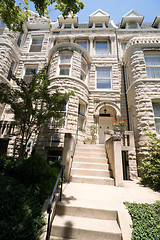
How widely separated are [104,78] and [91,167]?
28.7ft

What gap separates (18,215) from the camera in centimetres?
218

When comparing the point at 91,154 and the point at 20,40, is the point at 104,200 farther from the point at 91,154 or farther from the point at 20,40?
the point at 20,40

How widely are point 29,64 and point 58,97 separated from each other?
320 inches

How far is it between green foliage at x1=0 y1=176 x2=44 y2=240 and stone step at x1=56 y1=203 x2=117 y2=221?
1.77ft

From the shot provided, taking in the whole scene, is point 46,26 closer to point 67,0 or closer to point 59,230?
point 67,0

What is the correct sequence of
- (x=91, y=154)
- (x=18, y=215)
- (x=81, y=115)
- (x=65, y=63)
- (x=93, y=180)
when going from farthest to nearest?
1. (x=65, y=63)
2. (x=81, y=115)
3. (x=91, y=154)
4. (x=93, y=180)
5. (x=18, y=215)

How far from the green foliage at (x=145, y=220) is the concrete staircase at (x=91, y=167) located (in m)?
1.78

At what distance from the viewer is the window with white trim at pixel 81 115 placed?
8.95 m

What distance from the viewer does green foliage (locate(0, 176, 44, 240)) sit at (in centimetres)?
191

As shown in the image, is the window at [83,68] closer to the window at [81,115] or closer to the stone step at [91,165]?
the window at [81,115]

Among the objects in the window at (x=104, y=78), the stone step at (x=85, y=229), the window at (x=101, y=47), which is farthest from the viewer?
the window at (x=101, y=47)

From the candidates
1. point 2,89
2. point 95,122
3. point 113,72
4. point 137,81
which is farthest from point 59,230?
point 113,72

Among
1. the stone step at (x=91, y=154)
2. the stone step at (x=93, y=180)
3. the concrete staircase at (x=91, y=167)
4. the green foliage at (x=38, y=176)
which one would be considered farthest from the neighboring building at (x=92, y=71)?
the green foliage at (x=38, y=176)

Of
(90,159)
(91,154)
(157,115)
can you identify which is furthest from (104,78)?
(90,159)
